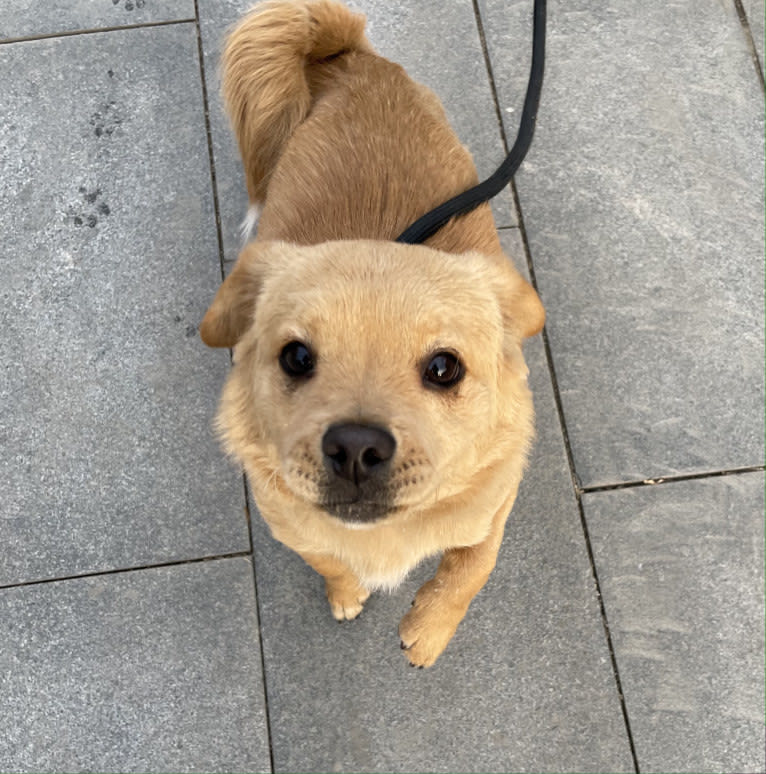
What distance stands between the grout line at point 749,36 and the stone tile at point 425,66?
1375 mm

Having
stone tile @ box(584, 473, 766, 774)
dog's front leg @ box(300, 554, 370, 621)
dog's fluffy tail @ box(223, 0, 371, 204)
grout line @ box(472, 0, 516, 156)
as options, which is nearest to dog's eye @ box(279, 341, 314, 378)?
dog's front leg @ box(300, 554, 370, 621)

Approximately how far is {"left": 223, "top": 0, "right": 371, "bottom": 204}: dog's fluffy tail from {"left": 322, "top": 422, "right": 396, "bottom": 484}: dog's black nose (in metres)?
1.61

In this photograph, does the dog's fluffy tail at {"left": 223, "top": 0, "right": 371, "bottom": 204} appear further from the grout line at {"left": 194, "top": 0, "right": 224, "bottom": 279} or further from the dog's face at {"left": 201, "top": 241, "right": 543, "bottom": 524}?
the dog's face at {"left": 201, "top": 241, "right": 543, "bottom": 524}

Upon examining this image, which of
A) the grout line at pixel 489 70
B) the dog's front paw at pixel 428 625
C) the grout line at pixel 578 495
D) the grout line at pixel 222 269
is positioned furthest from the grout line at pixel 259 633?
the grout line at pixel 489 70

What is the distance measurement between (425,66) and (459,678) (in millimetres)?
2884

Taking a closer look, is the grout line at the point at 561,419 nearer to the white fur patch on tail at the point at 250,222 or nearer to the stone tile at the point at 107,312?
the white fur patch on tail at the point at 250,222

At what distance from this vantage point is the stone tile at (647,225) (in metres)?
3.24

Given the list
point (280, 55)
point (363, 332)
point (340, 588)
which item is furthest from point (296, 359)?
point (280, 55)

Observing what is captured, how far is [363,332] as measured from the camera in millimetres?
1843

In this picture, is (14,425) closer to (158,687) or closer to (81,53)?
(158,687)

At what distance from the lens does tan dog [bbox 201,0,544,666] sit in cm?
183

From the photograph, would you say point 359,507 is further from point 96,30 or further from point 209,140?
point 96,30

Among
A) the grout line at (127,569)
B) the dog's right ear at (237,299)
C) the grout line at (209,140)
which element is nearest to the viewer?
the dog's right ear at (237,299)

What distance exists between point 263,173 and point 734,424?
7.57ft
